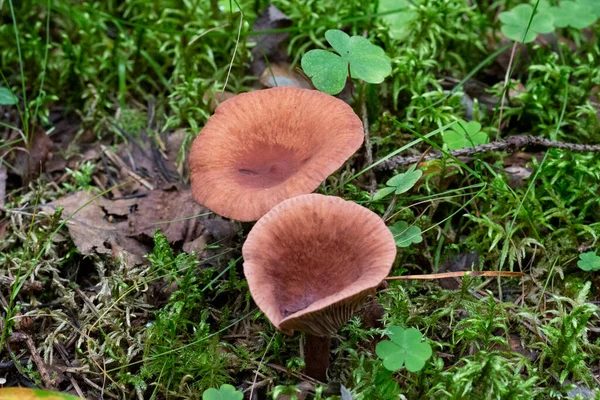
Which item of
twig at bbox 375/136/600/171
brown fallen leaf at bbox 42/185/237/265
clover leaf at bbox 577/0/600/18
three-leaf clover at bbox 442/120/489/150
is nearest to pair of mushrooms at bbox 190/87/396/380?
brown fallen leaf at bbox 42/185/237/265

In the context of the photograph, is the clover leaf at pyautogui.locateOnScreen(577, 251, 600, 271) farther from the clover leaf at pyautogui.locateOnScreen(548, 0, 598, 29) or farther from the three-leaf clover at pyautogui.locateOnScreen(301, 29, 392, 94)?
the clover leaf at pyautogui.locateOnScreen(548, 0, 598, 29)

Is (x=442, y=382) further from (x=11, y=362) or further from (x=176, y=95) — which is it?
(x=176, y=95)

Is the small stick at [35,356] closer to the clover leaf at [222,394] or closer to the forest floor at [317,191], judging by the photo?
the forest floor at [317,191]

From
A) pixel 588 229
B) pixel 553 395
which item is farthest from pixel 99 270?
pixel 588 229

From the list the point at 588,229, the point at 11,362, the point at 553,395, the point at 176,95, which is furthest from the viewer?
the point at 176,95

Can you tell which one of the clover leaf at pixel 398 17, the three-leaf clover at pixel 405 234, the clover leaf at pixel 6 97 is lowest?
the three-leaf clover at pixel 405 234

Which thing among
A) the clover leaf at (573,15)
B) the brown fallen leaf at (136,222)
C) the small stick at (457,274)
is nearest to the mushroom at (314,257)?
the small stick at (457,274)
